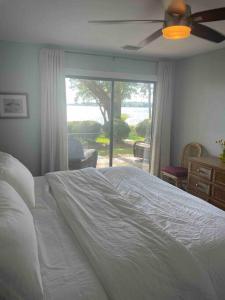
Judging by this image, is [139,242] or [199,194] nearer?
[139,242]

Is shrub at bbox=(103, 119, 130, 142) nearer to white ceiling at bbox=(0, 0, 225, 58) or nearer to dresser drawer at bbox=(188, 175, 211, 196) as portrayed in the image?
white ceiling at bbox=(0, 0, 225, 58)

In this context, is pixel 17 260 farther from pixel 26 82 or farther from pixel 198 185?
pixel 26 82

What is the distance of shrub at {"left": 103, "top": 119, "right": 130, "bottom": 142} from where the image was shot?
14.7 feet

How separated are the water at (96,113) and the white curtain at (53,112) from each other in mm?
333

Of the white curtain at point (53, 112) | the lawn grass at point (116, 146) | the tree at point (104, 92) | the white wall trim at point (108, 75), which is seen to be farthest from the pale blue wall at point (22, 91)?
the lawn grass at point (116, 146)

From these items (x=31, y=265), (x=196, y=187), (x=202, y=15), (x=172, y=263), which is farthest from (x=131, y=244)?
(x=196, y=187)

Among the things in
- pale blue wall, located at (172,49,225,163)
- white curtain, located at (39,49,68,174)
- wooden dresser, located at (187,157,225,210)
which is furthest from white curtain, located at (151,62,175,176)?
white curtain, located at (39,49,68,174)

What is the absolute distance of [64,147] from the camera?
392 cm

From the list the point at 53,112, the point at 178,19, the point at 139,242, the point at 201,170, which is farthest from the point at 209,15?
the point at 53,112

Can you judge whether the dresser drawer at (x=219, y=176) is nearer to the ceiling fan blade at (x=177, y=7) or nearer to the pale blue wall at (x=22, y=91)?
the ceiling fan blade at (x=177, y=7)

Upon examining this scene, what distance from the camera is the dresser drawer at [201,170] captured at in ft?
10.8

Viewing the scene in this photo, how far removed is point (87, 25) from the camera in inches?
107

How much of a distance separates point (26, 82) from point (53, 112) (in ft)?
1.98

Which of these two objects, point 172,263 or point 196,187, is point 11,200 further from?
point 196,187
